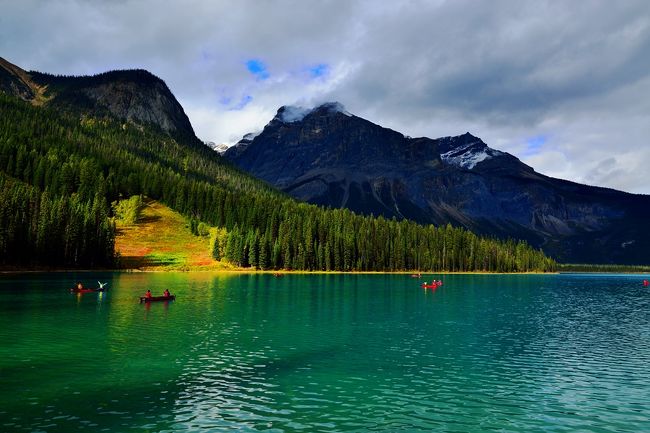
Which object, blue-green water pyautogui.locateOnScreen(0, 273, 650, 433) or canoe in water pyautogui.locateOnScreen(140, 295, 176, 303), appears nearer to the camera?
blue-green water pyautogui.locateOnScreen(0, 273, 650, 433)

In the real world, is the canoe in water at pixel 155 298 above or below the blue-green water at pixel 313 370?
above

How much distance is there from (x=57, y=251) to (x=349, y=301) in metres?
122

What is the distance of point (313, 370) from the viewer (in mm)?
42000

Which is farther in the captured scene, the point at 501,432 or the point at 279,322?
the point at 279,322

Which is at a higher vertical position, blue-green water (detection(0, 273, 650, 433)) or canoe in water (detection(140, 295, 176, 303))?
canoe in water (detection(140, 295, 176, 303))

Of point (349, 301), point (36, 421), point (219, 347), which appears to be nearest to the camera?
point (36, 421)

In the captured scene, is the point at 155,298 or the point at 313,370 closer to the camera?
the point at 313,370

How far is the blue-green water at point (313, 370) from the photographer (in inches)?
1156

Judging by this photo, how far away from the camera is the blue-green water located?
1156 inches

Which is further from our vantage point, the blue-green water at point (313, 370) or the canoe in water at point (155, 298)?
the canoe in water at point (155, 298)

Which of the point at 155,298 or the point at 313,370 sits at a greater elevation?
the point at 155,298

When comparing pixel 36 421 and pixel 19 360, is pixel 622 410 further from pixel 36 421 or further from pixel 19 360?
pixel 19 360

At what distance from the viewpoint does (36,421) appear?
27516 mm

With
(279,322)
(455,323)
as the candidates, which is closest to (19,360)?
(279,322)
